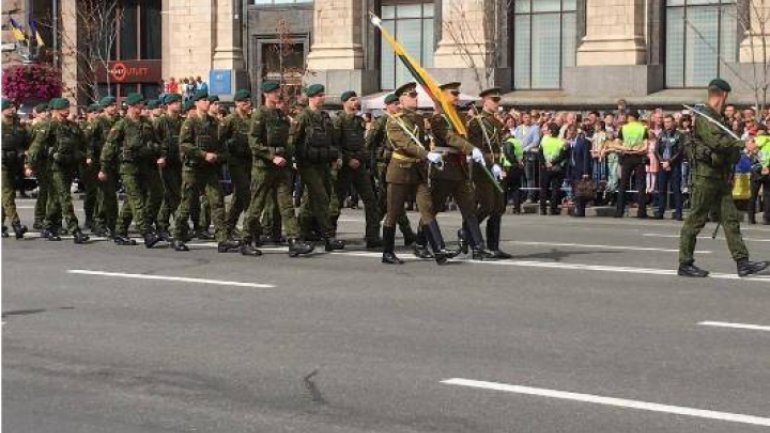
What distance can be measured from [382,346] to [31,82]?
38442mm

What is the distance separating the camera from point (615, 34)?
33875 millimetres

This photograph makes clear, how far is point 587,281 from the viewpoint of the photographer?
1284 cm

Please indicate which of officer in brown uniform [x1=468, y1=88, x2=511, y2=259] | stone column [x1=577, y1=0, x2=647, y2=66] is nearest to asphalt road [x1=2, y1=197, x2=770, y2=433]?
officer in brown uniform [x1=468, y1=88, x2=511, y2=259]

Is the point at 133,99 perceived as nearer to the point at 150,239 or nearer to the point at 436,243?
the point at 150,239

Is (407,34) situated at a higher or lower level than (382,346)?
higher

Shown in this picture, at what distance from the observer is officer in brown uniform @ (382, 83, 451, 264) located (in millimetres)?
14531

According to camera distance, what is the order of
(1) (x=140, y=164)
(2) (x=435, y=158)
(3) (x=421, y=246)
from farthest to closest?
1. (1) (x=140, y=164)
2. (3) (x=421, y=246)
3. (2) (x=435, y=158)

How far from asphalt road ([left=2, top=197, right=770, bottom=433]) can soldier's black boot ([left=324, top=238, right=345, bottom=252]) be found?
1161 millimetres

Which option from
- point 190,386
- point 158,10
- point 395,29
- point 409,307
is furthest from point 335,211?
point 158,10

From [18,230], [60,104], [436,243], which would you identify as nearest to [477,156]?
[436,243]

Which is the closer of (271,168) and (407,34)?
(271,168)

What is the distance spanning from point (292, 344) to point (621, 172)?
50.2ft

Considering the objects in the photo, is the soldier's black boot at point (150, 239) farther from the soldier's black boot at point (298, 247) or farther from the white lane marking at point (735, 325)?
the white lane marking at point (735, 325)

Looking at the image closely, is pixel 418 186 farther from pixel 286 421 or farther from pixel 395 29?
pixel 395 29
